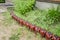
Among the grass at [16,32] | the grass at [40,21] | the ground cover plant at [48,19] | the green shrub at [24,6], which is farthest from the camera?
the green shrub at [24,6]

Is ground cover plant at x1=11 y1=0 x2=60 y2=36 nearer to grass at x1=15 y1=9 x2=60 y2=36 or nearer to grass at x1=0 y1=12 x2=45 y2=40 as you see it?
grass at x1=15 y1=9 x2=60 y2=36

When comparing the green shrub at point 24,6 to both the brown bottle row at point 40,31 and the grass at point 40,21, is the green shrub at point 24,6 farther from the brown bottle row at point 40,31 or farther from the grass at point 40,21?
the brown bottle row at point 40,31

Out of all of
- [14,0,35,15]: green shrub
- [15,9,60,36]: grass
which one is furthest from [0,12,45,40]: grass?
[14,0,35,15]: green shrub

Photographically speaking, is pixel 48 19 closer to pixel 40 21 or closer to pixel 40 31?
pixel 40 21

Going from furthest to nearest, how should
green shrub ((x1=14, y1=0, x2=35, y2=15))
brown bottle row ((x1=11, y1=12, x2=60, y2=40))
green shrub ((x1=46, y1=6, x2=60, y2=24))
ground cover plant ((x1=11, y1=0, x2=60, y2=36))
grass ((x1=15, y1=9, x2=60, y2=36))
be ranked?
green shrub ((x1=14, y1=0, x2=35, y2=15)) → green shrub ((x1=46, y1=6, x2=60, y2=24)) → ground cover plant ((x1=11, y1=0, x2=60, y2=36)) → grass ((x1=15, y1=9, x2=60, y2=36)) → brown bottle row ((x1=11, y1=12, x2=60, y2=40))

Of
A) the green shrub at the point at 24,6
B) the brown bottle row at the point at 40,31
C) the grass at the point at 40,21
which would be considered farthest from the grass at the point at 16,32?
the green shrub at the point at 24,6

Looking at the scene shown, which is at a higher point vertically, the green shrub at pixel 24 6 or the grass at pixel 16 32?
the green shrub at pixel 24 6

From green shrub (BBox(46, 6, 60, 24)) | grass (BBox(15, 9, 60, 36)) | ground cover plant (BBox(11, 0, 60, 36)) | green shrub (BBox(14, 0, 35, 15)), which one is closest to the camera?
grass (BBox(15, 9, 60, 36))

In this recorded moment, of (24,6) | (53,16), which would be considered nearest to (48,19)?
(53,16)

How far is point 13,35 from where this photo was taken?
607cm

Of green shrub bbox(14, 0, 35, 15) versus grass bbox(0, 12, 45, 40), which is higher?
green shrub bbox(14, 0, 35, 15)

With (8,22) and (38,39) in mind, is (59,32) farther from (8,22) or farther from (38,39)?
(8,22)

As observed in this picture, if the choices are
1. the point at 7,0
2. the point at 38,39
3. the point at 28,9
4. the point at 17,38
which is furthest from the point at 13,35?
the point at 7,0

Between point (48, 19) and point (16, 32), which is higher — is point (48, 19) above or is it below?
above
